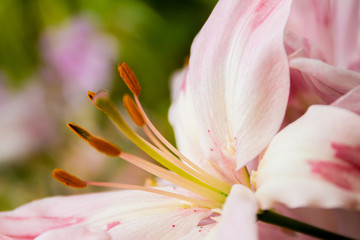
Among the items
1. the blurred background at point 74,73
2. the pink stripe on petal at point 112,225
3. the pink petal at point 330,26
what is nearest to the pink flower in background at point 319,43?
the pink petal at point 330,26

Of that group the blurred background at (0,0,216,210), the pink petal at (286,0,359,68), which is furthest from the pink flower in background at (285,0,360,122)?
the blurred background at (0,0,216,210)

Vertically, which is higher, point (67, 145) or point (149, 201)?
point (149, 201)

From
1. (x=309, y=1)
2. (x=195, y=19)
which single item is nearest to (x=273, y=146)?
(x=309, y=1)

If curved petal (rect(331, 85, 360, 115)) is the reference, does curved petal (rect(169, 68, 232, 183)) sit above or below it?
below

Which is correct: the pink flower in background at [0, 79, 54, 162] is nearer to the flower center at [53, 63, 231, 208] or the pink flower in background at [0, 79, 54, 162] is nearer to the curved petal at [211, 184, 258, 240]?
the flower center at [53, 63, 231, 208]

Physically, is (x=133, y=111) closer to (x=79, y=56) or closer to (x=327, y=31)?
(x=327, y=31)

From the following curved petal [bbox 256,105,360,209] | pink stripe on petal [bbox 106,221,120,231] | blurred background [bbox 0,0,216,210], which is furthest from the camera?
blurred background [bbox 0,0,216,210]

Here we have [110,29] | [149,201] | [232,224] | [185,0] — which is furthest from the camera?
[110,29]

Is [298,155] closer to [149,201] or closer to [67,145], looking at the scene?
[149,201]
